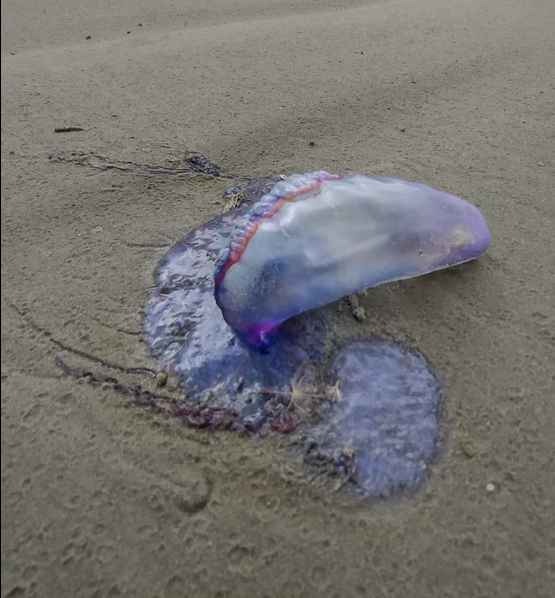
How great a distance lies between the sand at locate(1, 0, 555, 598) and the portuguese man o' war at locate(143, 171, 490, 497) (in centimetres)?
9

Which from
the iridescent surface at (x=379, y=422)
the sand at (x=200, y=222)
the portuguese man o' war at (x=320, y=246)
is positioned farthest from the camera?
the portuguese man o' war at (x=320, y=246)

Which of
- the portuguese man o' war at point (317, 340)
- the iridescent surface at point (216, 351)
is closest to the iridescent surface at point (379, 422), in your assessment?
the portuguese man o' war at point (317, 340)

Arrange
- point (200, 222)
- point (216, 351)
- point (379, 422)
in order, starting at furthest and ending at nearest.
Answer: point (200, 222), point (216, 351), point (379, 422)

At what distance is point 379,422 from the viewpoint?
1732 millimetres

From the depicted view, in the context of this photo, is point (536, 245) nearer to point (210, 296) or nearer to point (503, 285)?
point (503, 285)

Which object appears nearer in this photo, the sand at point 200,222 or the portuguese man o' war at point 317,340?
the sand at point 200,222

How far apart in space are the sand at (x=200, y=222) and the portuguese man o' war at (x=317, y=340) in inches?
3.4

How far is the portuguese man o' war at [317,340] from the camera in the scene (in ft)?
5.55

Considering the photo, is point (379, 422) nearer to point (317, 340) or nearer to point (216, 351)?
point (317, 340)

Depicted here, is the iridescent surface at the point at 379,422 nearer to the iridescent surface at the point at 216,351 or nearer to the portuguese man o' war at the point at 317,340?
the portuguese man o' war at the point at 317,340

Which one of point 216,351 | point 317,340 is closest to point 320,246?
point 317,340

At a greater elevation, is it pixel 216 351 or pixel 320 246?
pixel 320 246

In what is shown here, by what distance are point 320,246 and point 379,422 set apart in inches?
23.2

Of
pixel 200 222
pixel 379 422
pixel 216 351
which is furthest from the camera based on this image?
pixel 200 222
